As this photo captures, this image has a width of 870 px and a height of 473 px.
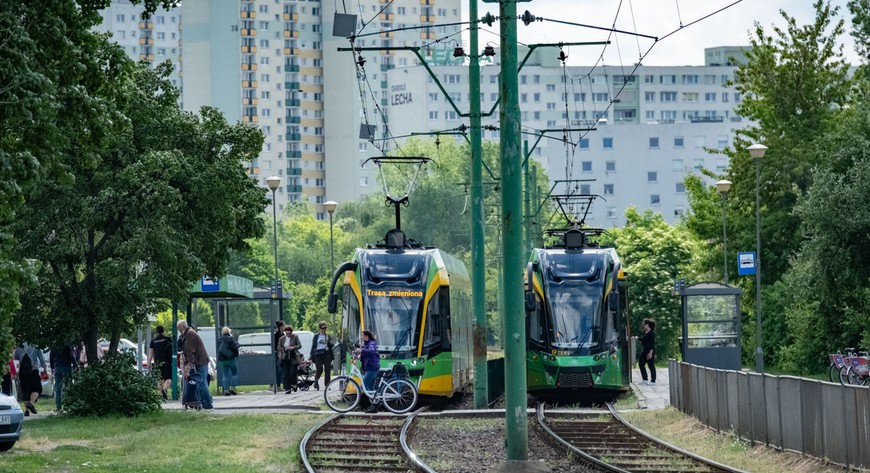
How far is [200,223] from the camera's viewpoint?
2742 cm

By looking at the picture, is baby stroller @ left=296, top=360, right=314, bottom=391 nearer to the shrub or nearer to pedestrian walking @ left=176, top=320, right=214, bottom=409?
pedestrian walking @ left=176, top=320, right=214, bottom=409

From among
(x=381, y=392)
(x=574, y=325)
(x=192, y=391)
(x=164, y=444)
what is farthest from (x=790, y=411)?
(x=192, y=391)

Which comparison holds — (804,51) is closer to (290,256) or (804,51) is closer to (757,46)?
(757,46)

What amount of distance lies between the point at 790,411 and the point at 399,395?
1003 centimetres

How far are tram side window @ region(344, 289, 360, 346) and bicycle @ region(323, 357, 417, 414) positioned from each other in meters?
1.42

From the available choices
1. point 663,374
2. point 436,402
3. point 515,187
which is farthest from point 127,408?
point 663,374

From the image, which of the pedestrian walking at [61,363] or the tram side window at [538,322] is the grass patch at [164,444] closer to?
the pedestrian walking at [61,363]

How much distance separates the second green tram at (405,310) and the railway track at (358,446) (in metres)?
3.30

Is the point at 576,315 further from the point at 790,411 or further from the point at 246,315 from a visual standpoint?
the point at 790,411

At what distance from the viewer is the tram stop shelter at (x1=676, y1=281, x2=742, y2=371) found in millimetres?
34688

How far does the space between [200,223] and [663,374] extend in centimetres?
2428

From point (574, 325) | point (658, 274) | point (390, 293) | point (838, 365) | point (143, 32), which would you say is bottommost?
point (838, 365)

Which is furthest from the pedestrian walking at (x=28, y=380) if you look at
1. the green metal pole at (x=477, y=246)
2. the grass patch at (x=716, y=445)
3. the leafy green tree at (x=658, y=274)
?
the leafy green tree at (x=658, y=274)

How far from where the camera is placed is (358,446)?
20875 mm
